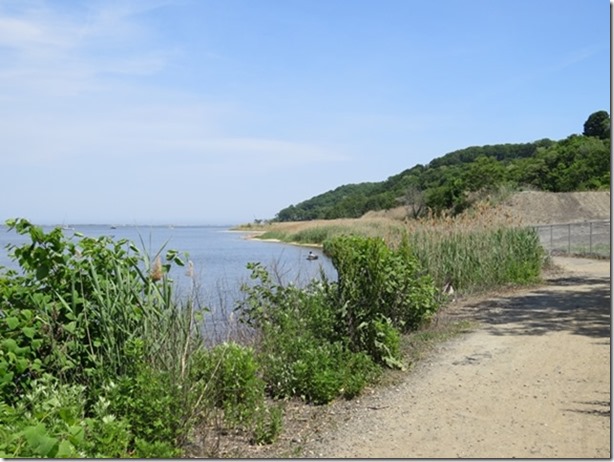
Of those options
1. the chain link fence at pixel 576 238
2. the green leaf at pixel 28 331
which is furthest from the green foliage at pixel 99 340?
the chain link fence at pixel 576 238

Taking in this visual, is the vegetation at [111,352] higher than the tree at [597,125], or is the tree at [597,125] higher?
the tree at [597,125]

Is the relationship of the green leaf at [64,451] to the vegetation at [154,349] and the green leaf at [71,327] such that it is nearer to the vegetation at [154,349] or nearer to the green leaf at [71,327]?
the vegetation at [154,349]

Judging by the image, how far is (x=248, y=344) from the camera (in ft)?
22.7

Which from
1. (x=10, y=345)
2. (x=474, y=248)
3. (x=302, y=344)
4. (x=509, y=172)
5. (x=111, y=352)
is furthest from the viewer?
(x=509, y=172)

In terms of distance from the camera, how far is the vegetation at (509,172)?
1721 inches

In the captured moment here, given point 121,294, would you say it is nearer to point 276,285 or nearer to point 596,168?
point 276,285

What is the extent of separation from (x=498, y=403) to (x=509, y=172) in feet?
152

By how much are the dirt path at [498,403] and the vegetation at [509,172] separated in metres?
26.2

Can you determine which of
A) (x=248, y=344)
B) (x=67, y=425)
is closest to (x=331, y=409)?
(x=248, y=344)

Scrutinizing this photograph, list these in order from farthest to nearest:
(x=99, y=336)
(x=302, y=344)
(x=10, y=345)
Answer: (x=302, y=344), (x=99, y=336), (x=10, y=345)

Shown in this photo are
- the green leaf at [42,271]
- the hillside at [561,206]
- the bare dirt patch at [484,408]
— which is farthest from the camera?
the hillside at [561,206]

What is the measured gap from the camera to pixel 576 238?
25.4m

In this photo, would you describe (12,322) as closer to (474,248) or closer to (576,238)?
(474,248)

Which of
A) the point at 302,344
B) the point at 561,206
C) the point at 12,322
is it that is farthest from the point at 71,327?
the point at 561,206
